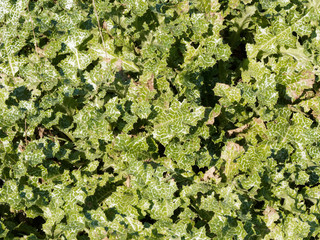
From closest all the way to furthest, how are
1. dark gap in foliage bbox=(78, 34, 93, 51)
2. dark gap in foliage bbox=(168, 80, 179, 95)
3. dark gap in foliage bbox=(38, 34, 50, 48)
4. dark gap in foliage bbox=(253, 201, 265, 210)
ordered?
1. dark gap in foliage bbox=(253, 201, 265, 210)
2. dark gap in foliage bbox=(168, 80, 179, 95)
3. dark gap in foliage bbox=(78, 34, 93, 51)
4. dark gap in foliage bbox=(38, 34, 50, 48)

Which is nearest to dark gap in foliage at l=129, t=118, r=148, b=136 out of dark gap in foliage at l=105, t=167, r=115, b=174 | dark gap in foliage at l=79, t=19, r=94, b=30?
dark gap in foliage at l=105, t=167, r=115, b=174

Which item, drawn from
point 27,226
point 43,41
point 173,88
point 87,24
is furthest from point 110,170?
point 43,41

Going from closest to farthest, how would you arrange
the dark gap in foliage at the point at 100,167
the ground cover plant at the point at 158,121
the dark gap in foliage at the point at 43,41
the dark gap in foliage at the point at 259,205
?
the ground cover plant at the point at 158,121 → the dark gap in foliage at the point at 259,205 → the dark gap in foliage at the point at 100,167 → the dark gap in foliage at the point at 43,41

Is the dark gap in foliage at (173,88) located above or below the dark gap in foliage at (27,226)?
above

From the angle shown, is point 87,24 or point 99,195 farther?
point 87,24

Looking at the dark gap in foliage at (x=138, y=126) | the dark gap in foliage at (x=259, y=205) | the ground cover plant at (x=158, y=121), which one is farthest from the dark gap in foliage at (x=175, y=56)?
the dark gap in foliage at (x=259, y=205)

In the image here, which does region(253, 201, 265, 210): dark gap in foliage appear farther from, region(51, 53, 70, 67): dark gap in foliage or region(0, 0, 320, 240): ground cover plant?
region(51, 53, 70, 67): dark gap in foliage

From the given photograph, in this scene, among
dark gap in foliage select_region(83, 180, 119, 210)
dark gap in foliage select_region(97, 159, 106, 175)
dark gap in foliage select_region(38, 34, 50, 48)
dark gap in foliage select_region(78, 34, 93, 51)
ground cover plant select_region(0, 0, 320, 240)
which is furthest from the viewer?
dark gap in foliage select_region(38, 34, 50, 48)

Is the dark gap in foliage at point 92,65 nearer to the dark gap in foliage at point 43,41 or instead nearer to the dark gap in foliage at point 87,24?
the dark gap in foliage at point 87,24

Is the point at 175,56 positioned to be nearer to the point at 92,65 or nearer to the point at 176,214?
the point at 92,65
